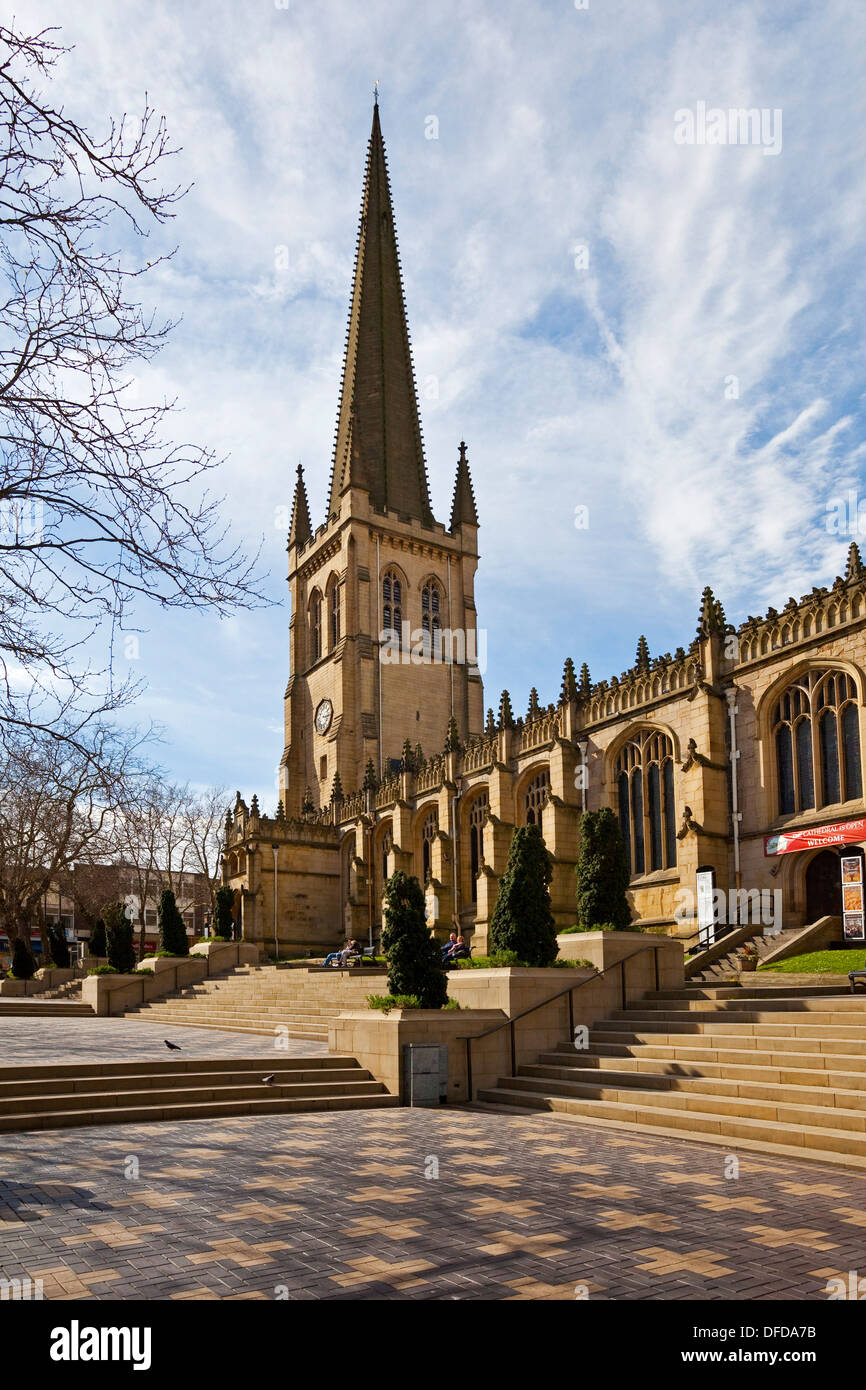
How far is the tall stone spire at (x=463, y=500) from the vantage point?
69312 millimetres

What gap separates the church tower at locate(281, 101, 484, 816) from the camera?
60.2m

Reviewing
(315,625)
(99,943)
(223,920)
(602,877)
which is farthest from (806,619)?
(315,625)

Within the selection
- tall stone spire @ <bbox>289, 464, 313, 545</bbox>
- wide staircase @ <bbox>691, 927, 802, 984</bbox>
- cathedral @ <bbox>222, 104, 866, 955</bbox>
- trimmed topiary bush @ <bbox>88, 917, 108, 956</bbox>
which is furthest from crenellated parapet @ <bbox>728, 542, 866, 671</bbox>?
tall stone spire @ <bbox>289, 464, 313, 545</bbox>

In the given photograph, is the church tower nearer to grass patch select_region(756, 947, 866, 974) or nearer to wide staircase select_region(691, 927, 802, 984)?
wide staircase select_region(691, 927, 802, 984)

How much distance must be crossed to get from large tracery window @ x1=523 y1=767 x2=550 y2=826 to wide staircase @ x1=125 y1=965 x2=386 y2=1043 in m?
9.54

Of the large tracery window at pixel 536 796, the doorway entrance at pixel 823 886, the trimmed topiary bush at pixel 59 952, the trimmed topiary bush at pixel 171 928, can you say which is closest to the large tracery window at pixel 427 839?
the large tracery window at pixel 536 796

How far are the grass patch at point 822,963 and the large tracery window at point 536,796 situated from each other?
15.9 meters

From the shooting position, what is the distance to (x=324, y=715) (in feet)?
202

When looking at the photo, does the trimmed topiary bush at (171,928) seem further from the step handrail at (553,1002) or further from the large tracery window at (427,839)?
the step handrail at (553,1002)

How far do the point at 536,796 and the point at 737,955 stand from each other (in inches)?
627
